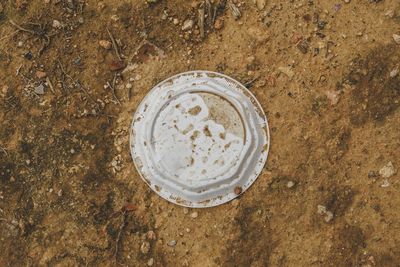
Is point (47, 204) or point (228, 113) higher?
point (228, 113)

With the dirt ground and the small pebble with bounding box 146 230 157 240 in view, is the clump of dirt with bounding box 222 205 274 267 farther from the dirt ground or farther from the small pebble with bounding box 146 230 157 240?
the small pebble with bounding box 146 230 157 240

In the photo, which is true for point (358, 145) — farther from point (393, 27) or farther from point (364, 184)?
point (393, 27)

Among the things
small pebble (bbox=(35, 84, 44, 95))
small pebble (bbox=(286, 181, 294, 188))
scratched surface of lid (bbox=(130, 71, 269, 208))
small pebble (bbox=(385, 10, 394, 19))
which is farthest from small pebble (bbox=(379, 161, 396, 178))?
small pebble (bbox=(35, 84, 44, 95))

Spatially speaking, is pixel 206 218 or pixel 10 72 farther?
pixel 10 72

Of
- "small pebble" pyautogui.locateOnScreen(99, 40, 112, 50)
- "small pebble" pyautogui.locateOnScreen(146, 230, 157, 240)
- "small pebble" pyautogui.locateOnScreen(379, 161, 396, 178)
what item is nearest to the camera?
"small pebble" pyautogui.locateOnScreen(379, 161, 396, 178)

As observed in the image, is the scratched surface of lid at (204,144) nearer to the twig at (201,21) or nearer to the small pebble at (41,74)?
the twig at (201,21)

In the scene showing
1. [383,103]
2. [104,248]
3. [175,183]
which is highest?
[383,103]

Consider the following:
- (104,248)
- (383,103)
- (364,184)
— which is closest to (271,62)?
(383,103)
